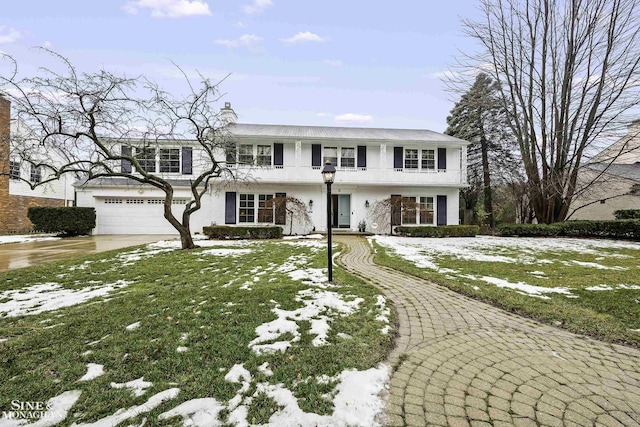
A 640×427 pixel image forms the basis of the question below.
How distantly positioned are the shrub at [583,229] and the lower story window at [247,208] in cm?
1378

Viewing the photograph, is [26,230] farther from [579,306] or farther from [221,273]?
[579,306]

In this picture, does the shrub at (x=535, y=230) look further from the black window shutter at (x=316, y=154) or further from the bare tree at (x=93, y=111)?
the bare tree at (x=93, y=111)

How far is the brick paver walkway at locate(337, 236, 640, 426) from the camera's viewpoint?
5.85 feet

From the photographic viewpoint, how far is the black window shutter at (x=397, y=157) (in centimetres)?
1543

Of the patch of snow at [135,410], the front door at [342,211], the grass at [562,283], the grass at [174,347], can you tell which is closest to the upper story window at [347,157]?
the front door at [342,211]

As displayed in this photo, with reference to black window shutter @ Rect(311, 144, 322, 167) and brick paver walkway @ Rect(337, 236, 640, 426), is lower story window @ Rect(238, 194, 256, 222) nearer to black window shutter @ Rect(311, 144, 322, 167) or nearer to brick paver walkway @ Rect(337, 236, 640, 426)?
black window shutter @ Rect(311, 144, 322, 167)

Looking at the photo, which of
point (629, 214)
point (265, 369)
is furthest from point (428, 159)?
point (265, 369)

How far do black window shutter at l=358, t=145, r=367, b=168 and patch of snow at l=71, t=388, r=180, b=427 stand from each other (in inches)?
562

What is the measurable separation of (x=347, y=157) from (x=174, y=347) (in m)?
13.9

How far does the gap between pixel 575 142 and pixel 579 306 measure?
1482 centimetres

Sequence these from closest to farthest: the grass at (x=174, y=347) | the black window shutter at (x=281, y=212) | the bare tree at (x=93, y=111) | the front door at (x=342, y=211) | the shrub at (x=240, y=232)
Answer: the grass at (x=174, y=347), the bare tree at (x=93, y=111), the shrub at (x=240, y=232), the black window shutter at (x=281, y=212), the front door at (x=342, y=211)

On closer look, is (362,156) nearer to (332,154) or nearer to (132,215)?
(332,154)

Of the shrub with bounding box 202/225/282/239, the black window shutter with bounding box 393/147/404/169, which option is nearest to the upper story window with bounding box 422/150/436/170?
the black window shutter with bounding box 393/147/404/169

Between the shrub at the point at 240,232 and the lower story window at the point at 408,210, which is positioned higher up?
the lower story window at the point at 408,210
